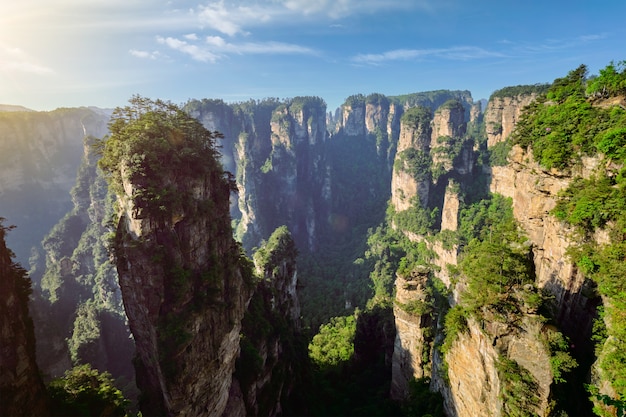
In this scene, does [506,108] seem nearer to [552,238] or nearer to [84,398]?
[552,238]

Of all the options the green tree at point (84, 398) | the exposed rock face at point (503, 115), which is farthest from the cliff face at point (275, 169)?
the green tree at point (84, 398)

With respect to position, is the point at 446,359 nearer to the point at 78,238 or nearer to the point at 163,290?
the point at 163,290

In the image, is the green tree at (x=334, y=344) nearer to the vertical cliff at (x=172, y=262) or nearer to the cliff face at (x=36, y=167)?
the vertical cliff at (x=172, y=262)

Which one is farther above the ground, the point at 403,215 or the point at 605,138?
the point at 605,138

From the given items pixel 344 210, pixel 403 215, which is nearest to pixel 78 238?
pixel 344 210

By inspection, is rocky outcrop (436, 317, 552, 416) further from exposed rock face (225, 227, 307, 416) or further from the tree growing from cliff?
the tree growing from cliff
